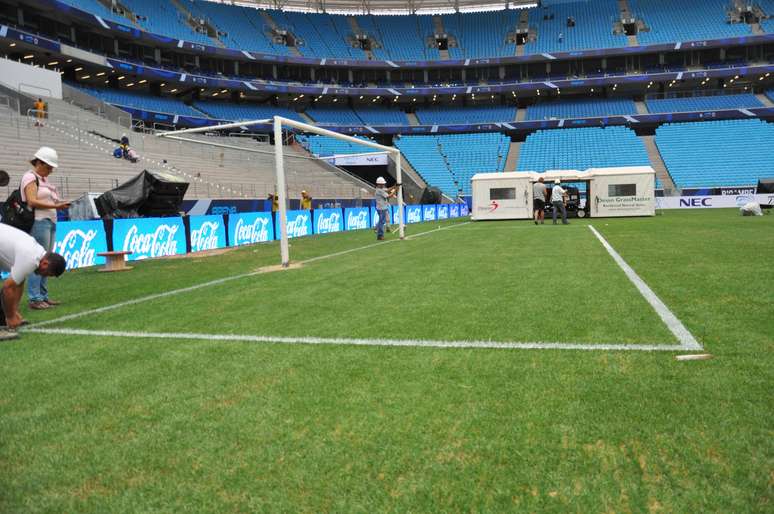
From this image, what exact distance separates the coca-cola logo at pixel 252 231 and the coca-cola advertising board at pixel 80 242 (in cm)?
519

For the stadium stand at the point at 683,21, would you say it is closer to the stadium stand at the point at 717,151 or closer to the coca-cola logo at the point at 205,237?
the stadium stand at the point at 717,151

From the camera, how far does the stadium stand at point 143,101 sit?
40.0 m

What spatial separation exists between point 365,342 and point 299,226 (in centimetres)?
1717

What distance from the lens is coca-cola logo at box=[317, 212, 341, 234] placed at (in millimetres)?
22969

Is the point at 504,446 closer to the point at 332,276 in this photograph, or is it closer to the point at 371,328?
the point at 371,328

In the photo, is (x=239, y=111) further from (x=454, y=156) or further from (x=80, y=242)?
(x=80, y=242)

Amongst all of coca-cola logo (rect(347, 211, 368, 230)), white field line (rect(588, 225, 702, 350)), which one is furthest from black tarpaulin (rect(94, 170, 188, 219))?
white field line (rect(588, 225, 702, 350))

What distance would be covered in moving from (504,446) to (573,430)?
15.6 inches

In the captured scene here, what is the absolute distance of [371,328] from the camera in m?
4.92

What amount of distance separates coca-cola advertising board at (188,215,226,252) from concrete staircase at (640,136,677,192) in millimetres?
36399

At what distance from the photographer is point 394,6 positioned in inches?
2379

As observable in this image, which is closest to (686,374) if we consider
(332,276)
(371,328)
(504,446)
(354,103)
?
(504,446)

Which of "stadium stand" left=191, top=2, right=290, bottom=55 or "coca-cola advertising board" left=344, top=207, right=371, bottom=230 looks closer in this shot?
"coca-cola advertising board" left=344, top=207, right=371, bottom=230

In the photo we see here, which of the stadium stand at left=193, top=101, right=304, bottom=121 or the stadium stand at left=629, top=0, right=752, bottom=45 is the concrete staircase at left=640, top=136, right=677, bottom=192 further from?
the stadium stand at left=193, top=101, right=304, bottom=121
